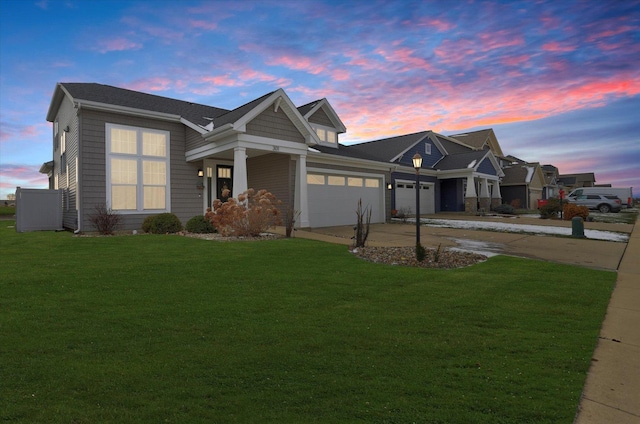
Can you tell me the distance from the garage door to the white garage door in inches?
175

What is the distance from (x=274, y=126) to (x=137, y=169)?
5726 mm

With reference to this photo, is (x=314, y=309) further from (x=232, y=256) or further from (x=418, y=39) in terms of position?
(x=418, y=39)

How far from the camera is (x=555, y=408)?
2.50m

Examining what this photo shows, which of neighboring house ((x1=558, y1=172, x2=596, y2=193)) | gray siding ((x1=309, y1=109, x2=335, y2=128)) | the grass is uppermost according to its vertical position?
neighboring house ((x1=558, y1=172, x2=596, y2=193))

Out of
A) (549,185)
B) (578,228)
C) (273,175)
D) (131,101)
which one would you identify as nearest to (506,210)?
(578,228)

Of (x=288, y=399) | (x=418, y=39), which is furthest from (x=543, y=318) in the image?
(x=418, y=39)

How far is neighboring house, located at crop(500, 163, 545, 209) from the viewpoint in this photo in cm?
3594

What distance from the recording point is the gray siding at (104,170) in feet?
40.9

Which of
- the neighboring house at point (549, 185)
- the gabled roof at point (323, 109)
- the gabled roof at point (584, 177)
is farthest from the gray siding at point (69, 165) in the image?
the gabled roof at point (584, 177)

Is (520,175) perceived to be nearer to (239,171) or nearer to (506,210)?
(506,210)

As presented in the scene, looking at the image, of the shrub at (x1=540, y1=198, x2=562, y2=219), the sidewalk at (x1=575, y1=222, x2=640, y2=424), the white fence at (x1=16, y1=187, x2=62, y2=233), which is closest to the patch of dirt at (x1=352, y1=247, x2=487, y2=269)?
the sidewalk at (x1=575, y1=222, x2=640, y2=424)

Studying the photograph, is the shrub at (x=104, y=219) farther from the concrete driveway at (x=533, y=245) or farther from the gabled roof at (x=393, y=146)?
the gabled roof at (x=393, y=146)

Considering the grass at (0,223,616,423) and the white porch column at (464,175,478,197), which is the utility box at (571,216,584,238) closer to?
the grass at (0,223,616,423)

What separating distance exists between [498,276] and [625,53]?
11.3 metres
